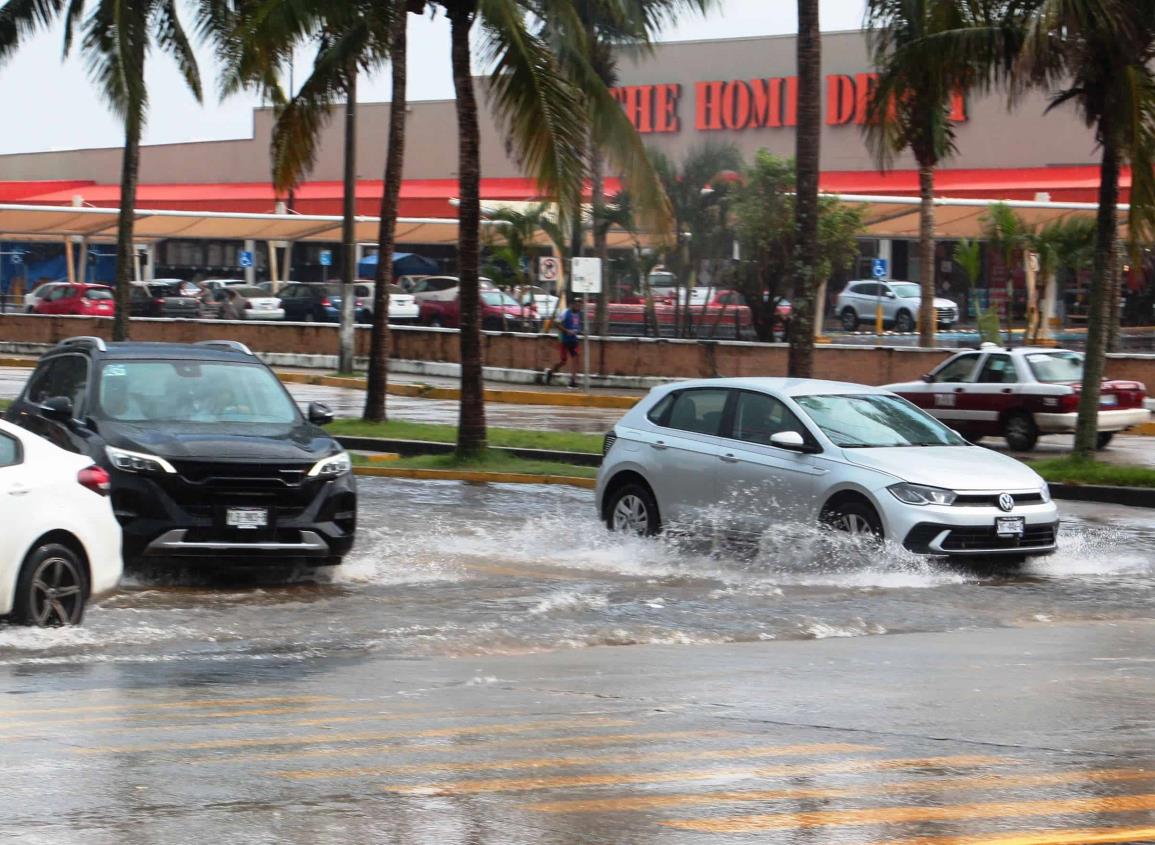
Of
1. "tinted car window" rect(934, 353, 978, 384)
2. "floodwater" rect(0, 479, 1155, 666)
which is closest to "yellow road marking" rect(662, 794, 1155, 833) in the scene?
"floodwater" rect(0, 479, 1155, 666)

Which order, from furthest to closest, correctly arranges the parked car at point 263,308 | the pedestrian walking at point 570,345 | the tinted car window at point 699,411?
the parked car at point 263,308, the pedestrian walking at point 570,345, the tinted car window at point 699,411

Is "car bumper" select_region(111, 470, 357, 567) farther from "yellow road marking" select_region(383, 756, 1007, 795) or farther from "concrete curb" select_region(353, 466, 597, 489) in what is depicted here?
"concrete curb" select_region(353, 466, 597, 489)

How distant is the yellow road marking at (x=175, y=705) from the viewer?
791 centimetres

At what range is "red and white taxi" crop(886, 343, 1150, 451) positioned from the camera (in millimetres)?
25188

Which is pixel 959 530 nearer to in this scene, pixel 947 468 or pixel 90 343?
pixel 947 468

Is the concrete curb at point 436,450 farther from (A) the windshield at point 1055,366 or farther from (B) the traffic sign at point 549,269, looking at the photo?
(B) the traffic sign at point 549,269

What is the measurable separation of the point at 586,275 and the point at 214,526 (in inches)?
765

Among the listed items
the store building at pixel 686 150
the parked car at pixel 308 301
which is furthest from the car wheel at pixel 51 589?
the parked car at pixel 308 301

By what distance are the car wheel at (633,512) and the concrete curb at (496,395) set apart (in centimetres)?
1720

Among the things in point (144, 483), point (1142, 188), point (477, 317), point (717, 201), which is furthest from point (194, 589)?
point (717, 201)

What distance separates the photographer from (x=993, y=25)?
66.6ft

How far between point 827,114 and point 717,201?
847 inches

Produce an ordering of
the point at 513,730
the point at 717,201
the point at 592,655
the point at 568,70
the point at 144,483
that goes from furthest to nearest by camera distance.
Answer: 1. the point at 717,201
2. the point at 568,70
3. the point at 144,483
4. the point at 592,655
5. the point at 513,730

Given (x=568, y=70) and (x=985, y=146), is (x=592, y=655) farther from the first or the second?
(x=985, y=146)
